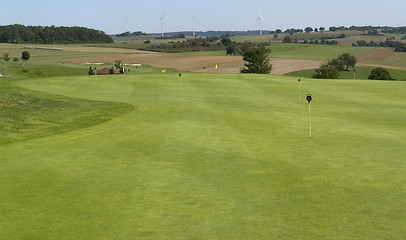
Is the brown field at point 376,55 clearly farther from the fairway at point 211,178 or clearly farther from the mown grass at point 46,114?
the fairway at point 211,178

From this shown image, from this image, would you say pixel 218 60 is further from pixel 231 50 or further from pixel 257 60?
pixel 231 50

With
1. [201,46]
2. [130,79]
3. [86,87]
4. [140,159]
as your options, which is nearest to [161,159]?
[140,159]

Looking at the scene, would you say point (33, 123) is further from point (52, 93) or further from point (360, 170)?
point (360, 170)

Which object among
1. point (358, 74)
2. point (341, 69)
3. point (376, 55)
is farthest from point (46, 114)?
point (376, 55)

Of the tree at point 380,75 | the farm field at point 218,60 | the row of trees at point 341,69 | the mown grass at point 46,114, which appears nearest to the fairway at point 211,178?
the mown grass at point 46,114

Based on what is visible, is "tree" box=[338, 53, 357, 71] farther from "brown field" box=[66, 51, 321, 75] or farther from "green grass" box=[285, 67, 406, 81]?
"brown field" box=[66, 51, 321, 75]

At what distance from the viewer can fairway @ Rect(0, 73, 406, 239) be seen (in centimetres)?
772

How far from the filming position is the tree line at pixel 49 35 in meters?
163

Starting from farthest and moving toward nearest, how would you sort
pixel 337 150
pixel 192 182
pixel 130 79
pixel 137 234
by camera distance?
1. pixel 130 79
2. pixel 337 150
3. pixel 192 182
4. pixel 137 234

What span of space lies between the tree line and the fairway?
15739 centimetres

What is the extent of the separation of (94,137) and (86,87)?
802 inches

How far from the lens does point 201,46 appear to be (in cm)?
16700

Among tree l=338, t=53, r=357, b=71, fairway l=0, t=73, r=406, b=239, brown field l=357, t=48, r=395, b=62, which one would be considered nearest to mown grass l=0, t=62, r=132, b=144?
fairway l=0, t=73, r=406, b=239

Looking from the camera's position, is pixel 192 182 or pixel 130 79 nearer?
pixel 192 182
